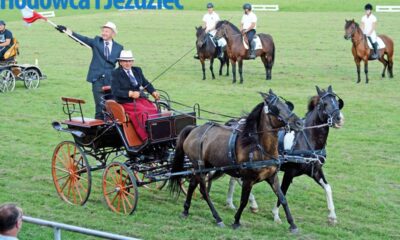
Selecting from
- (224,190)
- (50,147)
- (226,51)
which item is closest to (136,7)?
(226,51)

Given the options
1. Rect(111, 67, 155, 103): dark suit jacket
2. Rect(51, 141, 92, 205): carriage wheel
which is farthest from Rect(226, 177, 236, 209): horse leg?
Rect(51, 141, 92, 205): carriage wheel

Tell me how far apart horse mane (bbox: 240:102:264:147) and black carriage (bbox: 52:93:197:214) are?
59.3 inches

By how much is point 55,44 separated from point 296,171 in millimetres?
26540

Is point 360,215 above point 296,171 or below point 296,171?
below

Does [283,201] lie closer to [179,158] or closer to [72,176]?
[179,158]

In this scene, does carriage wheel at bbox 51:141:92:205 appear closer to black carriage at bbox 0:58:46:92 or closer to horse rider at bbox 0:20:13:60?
horse rider at bbox 0:20:13:60

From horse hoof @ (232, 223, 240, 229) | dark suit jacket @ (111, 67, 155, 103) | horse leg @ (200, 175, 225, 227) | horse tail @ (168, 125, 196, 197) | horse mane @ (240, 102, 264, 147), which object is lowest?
horse hoof @ (232, 223, 240, 229)

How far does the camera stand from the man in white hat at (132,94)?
11156 mm

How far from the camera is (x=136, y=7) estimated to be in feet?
176

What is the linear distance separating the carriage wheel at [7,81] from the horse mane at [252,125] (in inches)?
524

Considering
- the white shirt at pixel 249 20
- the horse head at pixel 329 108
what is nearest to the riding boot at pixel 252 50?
the white shirt at pixel 249 20

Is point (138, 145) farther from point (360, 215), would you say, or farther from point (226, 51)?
point (226, 51)

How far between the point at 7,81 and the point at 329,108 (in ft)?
44.8

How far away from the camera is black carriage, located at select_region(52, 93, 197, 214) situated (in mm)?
11062
